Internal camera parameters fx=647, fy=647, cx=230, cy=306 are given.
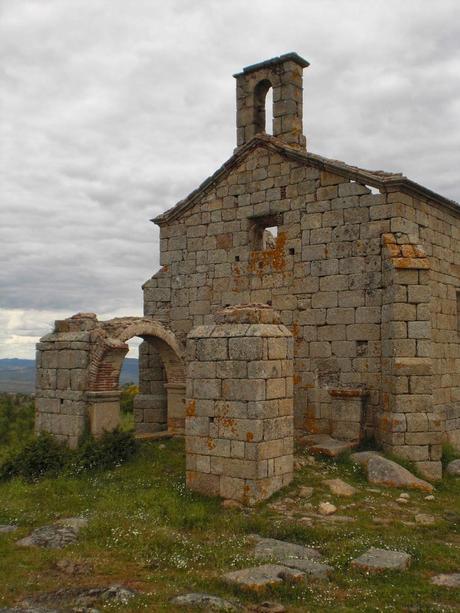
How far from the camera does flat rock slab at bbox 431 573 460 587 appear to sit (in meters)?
6.48

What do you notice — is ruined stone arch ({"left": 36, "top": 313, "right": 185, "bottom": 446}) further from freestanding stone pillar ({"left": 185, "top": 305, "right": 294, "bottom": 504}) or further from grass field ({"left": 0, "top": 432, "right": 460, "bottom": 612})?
freestanding stone pillar ({"left": 185, "top": 305, "right": 294, "bottom": 504})

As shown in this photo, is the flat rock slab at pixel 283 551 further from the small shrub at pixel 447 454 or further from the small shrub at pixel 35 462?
the small shrub at pixel 447 454

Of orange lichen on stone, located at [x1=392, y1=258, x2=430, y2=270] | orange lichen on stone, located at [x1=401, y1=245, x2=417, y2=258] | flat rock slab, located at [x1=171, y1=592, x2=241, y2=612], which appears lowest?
flat rock slab, located at [x1=171, y1=592, x2=241, y2=612]

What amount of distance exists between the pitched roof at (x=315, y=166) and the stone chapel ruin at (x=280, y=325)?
0.11 ft

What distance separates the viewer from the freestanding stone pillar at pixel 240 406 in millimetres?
9383

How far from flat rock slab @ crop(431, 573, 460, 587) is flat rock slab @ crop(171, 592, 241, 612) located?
210 centimetres

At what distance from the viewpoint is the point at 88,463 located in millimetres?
11492

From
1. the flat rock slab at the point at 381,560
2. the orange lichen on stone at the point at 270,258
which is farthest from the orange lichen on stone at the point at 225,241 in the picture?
the flat rock slab at the point at 381,560

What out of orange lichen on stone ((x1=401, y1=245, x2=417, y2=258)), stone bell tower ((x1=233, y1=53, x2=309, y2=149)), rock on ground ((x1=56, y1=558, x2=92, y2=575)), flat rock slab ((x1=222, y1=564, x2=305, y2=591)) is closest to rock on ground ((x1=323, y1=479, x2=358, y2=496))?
flat rock slab ((x1=222, y1=564, x2=305, y2=591))

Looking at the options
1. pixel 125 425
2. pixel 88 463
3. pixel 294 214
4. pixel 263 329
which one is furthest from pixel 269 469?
pixel 125 425

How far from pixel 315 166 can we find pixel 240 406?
19.7ft

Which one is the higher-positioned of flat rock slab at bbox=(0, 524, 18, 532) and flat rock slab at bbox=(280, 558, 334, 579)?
flat rock slab at bbox=(280, 558, 334, 579)

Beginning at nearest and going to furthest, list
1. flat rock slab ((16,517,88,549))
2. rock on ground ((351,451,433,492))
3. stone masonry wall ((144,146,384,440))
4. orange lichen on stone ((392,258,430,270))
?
flat rock slab ((16,517,88,549)), rock on ground ((351,451,433,492)), orange lichen on stone ((392,258,430,270)), stone masonry wall ((144,146,384,440))

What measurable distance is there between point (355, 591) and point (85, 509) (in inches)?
180
